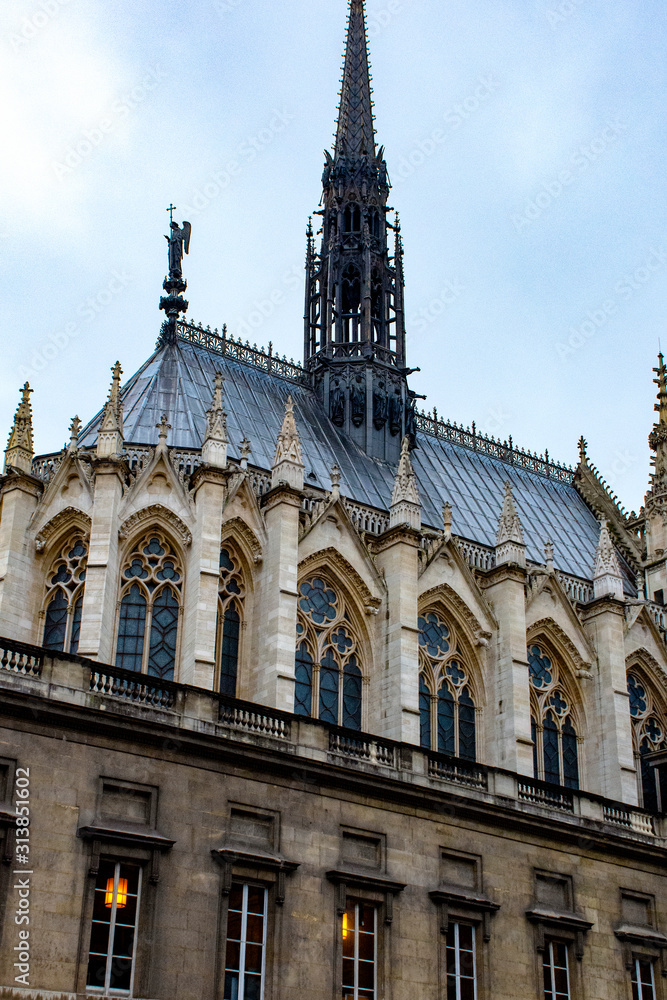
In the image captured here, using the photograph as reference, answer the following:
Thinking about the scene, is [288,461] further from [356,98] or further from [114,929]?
[356,98]

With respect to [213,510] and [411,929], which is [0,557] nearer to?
[213,510]

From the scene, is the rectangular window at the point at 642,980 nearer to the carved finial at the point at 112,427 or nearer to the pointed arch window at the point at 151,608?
the pointed arch window at the point at 151,608

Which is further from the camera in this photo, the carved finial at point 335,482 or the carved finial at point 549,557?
the carved finial at point 549,557

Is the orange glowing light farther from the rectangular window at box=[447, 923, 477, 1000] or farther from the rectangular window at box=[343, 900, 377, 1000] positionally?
the rectangular window at box=[447, 923, 477, 1000]

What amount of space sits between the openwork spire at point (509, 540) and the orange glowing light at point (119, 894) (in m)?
19.8

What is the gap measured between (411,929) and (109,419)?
634 inches

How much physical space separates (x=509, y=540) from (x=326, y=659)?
784 cm

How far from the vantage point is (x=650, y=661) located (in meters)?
43.4

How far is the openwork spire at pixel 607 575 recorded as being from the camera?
42094 millimetres

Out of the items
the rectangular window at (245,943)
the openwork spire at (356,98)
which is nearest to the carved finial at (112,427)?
the rectangular window at (245,943)

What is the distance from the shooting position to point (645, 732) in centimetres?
4281

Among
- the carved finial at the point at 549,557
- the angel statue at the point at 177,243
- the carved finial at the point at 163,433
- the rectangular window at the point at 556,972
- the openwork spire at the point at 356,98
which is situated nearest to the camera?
the rectangular window at the point at 556,972

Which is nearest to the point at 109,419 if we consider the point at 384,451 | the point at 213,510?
the point at 213,510

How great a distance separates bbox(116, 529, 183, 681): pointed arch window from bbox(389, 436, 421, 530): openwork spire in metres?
7.17
